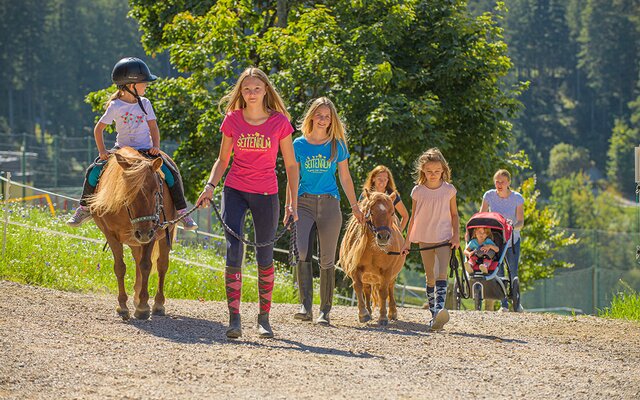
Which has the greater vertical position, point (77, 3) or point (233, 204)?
point (77, 3)

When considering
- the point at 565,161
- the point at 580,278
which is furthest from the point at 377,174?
the point at 565,161

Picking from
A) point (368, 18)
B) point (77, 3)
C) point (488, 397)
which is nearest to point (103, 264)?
point (488, 397)

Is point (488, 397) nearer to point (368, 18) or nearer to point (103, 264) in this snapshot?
point (103, 264)

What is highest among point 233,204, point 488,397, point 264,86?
point 264,86

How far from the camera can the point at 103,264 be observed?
16406mm

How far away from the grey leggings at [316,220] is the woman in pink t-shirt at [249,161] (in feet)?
5.45

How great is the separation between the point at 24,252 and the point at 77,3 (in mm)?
138650

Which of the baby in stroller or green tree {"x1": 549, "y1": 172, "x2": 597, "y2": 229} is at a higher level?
the baby in stroller

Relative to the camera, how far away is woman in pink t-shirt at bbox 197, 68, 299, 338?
32.0 ft

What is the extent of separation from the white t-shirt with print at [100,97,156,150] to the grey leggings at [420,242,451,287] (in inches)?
118

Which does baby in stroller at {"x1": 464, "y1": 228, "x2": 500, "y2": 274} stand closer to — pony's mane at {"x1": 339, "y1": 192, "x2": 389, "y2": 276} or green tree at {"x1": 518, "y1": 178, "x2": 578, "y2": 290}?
pony's mane at {"x1": 339, "y1": 192, "x2": 389, "y2": 276}

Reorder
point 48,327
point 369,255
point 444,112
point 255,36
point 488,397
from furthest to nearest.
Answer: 1. point 444,112
2. point 255,36
3. point 369,255
4. point 48,327
5. point 488,397

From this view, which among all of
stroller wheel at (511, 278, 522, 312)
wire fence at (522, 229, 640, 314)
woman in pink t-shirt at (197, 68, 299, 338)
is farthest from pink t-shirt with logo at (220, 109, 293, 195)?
wire fence at (522, 229, 640, 314)

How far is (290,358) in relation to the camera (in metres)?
9.02
